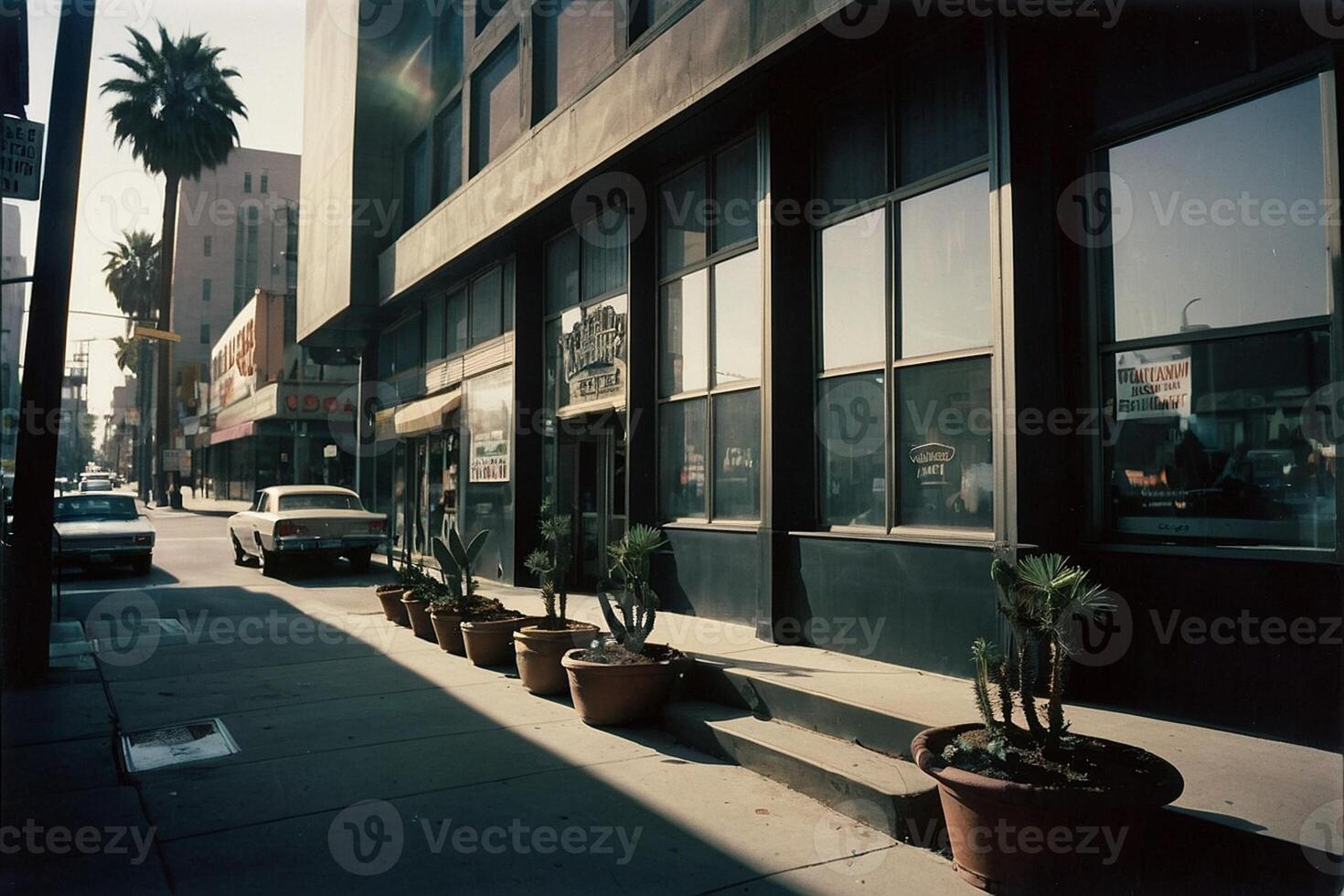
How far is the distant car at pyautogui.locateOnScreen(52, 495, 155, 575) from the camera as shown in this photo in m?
16.1

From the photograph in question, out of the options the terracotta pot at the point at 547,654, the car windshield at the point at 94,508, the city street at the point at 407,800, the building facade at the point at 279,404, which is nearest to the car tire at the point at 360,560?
the car windshield at the point at 94,508

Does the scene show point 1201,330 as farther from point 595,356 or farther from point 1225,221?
point 595,356

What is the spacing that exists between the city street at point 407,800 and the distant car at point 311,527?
7593mm

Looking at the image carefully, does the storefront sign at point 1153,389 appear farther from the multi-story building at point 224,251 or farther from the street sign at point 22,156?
the multi-story building at point 224,251

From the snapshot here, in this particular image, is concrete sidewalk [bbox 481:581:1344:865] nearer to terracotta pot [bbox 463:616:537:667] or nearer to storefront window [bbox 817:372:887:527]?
storefront window [bbox 817:372:887:527]

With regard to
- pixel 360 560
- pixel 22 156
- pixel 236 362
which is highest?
pixel 236 362

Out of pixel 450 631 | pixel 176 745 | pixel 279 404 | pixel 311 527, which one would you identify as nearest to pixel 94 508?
pixel 311 527

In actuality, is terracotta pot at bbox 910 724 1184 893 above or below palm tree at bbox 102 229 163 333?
below

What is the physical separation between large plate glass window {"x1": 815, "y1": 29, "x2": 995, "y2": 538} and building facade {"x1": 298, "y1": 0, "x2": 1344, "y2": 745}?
3 centimetres

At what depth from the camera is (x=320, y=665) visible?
29.8ft


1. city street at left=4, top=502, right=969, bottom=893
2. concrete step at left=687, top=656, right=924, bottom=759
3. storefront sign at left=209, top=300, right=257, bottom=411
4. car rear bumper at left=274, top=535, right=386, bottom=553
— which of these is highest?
storefront sign at left=209, top=300, right=257, bottom=411

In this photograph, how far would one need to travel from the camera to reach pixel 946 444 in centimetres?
722

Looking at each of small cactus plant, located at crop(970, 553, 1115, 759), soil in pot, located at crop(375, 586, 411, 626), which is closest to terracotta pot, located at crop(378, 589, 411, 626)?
soil in pot, located at crop(375, 586, 411, 626)

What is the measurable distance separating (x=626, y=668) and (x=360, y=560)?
12.1 m
